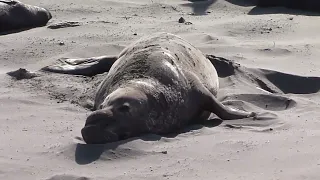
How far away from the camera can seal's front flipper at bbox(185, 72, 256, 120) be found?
5.25m

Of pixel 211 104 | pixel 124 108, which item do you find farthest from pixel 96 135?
pixel 211 104

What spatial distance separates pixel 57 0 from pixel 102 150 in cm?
644

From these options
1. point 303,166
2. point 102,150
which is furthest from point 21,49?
point 303,166

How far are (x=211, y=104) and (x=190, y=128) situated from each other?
0.37 metres

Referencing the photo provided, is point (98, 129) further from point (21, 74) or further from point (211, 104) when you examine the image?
point (21, 74)

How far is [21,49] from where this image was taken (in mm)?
7500

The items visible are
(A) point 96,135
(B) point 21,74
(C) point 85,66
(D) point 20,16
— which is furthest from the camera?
(D) point 20,16

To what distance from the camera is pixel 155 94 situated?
495 centimetres

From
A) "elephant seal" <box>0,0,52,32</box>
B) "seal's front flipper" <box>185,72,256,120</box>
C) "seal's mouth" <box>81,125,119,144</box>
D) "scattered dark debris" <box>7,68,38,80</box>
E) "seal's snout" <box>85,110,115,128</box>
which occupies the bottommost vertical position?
"elephant seal" <box>0,0,52,32</box>

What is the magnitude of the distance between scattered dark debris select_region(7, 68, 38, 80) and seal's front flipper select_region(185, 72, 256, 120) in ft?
5.34

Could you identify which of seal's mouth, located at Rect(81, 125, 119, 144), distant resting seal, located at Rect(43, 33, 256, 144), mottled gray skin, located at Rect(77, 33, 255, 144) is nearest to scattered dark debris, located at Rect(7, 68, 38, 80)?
distant resting seal, located at Rect(43, 33, 256, 144)

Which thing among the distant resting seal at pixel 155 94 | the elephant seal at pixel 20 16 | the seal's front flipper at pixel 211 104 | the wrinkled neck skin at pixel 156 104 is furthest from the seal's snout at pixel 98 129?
the elephant seal at pixel 20 16

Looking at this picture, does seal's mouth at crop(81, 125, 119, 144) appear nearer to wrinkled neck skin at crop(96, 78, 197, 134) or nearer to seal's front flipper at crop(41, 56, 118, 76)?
wrinkled neck skin at crop(96, 78, 197, 134)

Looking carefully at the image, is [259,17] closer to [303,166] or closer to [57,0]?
[57,0]
